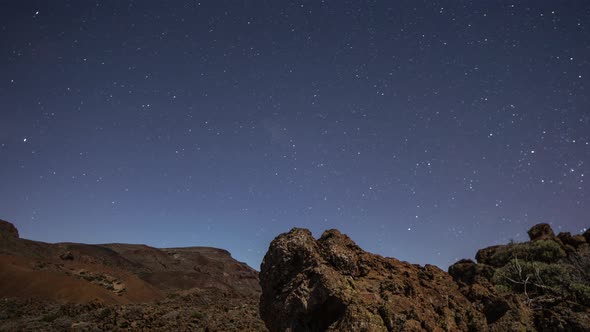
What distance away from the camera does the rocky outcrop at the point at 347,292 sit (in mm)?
5188

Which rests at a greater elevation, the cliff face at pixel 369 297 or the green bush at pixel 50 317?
the cliff face at pixel 369 297

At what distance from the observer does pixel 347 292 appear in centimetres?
541

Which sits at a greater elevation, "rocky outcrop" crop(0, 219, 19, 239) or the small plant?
"rocky outcrop" crop(0, 219, 19, 239)

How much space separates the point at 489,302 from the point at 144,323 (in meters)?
11.6

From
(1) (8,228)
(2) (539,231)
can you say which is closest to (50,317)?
(2) (539,231)

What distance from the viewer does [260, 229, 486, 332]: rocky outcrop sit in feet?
17.0

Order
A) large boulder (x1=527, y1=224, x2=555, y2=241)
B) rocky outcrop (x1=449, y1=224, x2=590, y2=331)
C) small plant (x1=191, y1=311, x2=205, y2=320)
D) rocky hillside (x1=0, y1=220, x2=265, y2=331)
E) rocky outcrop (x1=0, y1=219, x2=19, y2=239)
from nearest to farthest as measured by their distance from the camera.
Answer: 1. rocky outcrop (x1=449, y1=224, x2=590, y2=331)
2. rocky hillside (x1=0, y1=220, x2=265, y2=331)
3. small plant (x1=191, y1=311, x2=205, y2=320)
4. large boulder (x1=527, y1=224, x2=555, y2=241)
5. rocky outcrop (x1=0, y1=219, x2=19, y2=239)

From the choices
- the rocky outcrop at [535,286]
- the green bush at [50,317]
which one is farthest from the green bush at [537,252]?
the green bush at [50,317]

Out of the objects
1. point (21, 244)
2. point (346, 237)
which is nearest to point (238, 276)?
point (21, 244)

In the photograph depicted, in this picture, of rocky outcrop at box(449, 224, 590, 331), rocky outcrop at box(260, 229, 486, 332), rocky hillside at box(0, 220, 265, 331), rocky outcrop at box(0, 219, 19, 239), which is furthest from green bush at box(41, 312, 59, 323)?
rocky outcrop at box(0, 219, 19, 239)

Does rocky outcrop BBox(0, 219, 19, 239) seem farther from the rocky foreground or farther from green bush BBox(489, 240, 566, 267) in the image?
green bush BBox(489, 240, 566, 267)

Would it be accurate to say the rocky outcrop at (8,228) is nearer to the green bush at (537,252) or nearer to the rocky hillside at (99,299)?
the rocky hillside at (99,299)

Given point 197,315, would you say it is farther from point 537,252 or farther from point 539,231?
point 539,231

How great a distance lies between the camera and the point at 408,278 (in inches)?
249
